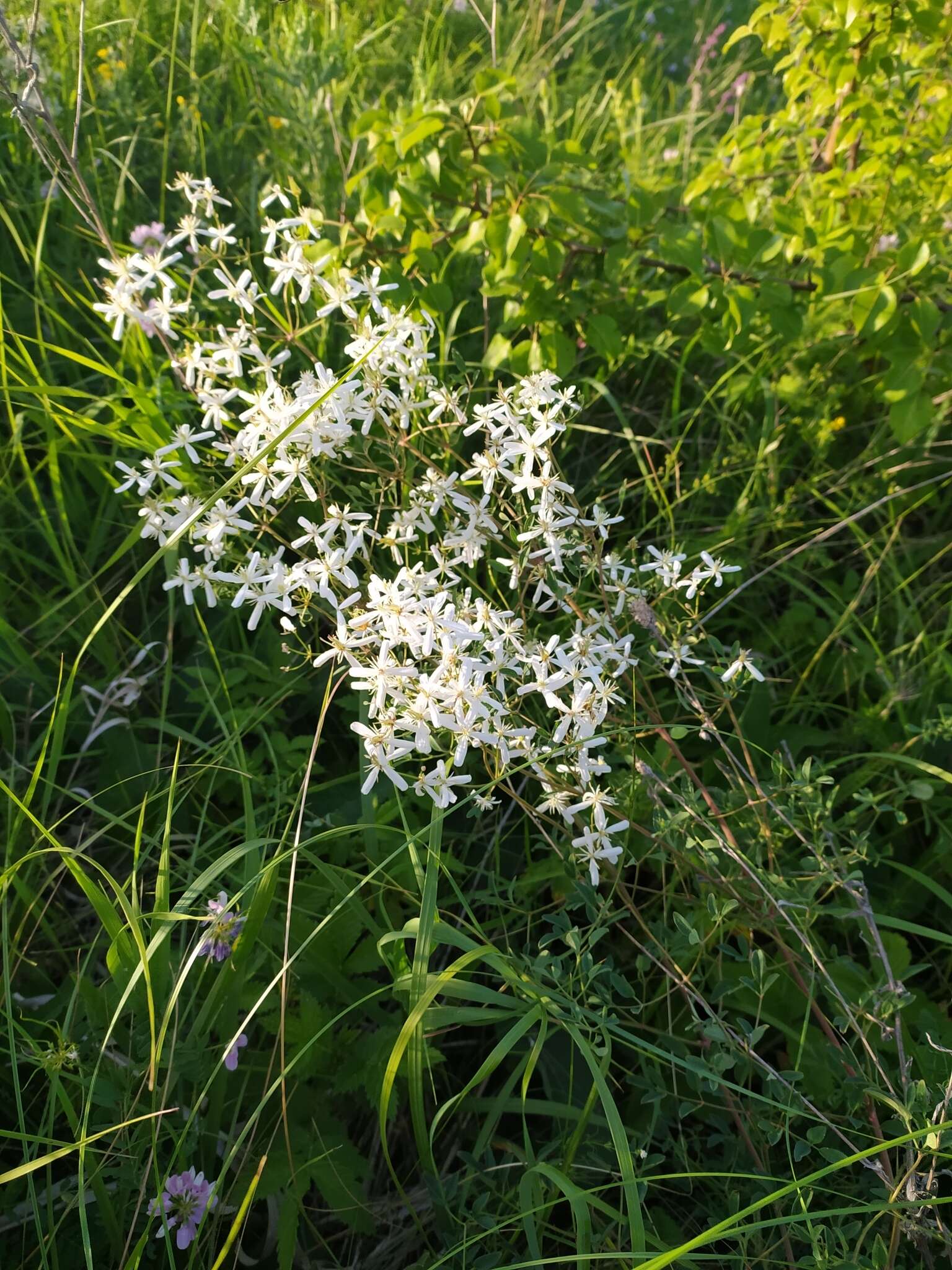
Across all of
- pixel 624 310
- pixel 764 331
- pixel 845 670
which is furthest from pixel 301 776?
pixel 764 331

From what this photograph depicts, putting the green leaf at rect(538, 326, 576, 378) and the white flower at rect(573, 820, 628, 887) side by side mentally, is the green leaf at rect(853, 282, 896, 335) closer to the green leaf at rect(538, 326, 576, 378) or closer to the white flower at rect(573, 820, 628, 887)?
the green leaf at rect(538, 326, 576, 378)

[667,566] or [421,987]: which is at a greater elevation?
[667,566]

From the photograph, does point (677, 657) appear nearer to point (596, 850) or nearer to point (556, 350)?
point (596, 850)

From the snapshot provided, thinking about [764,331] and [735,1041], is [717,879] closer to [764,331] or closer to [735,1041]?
[735,1041]

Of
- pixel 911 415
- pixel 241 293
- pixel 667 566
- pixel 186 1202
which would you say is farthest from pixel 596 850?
pixel 911 415

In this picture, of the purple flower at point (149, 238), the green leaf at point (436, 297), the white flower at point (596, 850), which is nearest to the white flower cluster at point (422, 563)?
the white flower at point (596, 850)

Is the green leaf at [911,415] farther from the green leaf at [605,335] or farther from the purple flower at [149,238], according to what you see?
the purple flower at [149,238]
